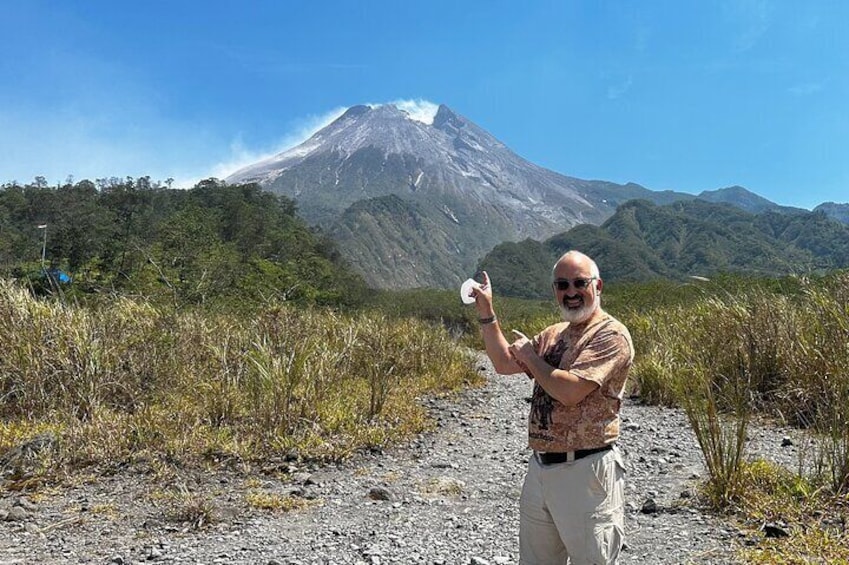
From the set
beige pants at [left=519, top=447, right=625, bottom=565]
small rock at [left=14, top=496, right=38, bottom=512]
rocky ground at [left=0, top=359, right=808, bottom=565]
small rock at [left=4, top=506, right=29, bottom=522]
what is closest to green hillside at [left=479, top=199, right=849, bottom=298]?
rocky ground at [left=0, top=359, right=808, bottom=565]

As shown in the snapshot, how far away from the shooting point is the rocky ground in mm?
3330

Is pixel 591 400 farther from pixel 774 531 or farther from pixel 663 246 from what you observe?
pixel 663 246

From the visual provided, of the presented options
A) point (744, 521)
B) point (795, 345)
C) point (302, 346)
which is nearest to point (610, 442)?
point (744, 521)

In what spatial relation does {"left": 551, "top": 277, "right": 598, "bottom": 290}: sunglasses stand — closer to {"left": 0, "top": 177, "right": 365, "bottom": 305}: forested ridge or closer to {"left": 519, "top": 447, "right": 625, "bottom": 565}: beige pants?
{"left": 519, "top": 447, "right": 625, "bottom": 565}: beige pants

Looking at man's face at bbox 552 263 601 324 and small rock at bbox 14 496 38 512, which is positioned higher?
man's face at bbox 552 263 601 324

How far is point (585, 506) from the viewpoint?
85.6 inches

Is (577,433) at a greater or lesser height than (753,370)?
greater

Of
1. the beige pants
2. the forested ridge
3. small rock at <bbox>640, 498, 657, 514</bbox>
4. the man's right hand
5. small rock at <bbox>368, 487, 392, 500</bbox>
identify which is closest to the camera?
the beige pants

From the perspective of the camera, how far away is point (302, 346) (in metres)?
6.21

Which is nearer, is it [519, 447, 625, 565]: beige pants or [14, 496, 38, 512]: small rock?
[519, 447, 625, 565]: beige pants

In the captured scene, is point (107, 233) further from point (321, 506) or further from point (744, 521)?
point (744, 521)

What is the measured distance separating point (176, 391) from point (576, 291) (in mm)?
5355

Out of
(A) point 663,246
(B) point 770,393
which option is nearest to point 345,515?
(B) point 770,393

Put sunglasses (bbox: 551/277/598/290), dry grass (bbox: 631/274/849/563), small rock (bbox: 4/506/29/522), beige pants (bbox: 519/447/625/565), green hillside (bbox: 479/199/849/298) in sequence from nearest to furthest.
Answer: beige pants (bbox: 519/447/625/565), sunglasses (bbox: 551/277/598/290), dry grass (bbox: 631/274/849/563), small rock (bbox: 4/506/29/522), green hillside (bbox: 479/199/849/298)
